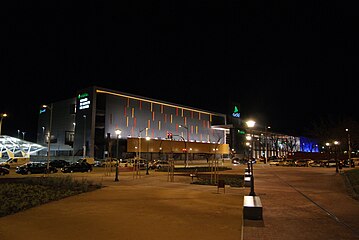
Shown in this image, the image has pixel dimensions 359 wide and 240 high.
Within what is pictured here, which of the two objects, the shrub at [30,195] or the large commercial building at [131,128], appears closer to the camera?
the shrub at [30,195]

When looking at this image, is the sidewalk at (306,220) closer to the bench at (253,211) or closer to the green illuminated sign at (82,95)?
the bench at (253,211)

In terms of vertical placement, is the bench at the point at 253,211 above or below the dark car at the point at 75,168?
above

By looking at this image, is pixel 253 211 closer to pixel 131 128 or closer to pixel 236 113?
pixel 131 128

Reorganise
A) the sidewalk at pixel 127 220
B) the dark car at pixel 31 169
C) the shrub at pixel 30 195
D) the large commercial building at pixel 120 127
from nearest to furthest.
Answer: the sidewalk at pixel 127 220, the shrub at pixel 30 195, the dark car at pixel 31 169, the large commercial building at pixel 120 127

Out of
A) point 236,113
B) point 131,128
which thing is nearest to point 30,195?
point 131,128

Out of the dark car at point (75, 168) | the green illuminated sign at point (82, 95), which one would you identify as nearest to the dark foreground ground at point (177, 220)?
the dark car at point (75, 168)

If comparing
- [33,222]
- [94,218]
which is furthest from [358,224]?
[33,222]

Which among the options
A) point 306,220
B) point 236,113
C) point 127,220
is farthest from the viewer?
point 236,113

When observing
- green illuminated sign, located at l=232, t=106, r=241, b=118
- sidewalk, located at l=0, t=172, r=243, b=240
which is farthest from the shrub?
green illuminated sign, located at l=232, t=106, r=241, b=118

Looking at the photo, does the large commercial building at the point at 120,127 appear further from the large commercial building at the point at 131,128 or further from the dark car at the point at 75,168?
the dark car at the point at 75,168

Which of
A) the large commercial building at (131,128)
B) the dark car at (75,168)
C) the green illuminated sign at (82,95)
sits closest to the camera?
the dark car at (75,168)

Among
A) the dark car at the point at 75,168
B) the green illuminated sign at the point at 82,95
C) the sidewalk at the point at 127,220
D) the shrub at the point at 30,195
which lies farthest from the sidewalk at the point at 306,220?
the green illuminated sign at the point at 82,95

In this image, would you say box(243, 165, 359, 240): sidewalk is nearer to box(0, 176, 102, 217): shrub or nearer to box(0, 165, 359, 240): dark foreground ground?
box(0, 165, 359, 240): dark foreground ground

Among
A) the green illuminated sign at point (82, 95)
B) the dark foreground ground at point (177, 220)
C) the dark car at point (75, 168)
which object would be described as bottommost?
the dark car at point (75, 168)
